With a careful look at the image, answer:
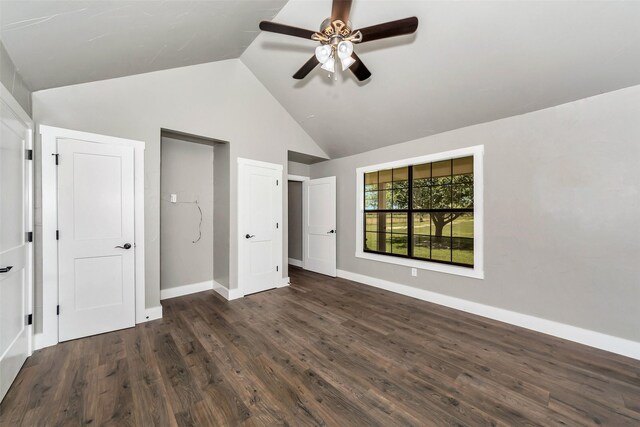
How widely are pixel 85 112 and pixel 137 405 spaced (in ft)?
9.39

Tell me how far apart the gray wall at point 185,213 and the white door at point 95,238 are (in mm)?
903

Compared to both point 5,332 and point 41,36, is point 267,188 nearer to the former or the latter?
point 41,36

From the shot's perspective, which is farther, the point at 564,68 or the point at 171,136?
the point at 171,136

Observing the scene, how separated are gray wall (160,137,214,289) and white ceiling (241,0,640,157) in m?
1.68

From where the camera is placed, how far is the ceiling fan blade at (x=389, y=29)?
1.80 metres

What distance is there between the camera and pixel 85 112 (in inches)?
103

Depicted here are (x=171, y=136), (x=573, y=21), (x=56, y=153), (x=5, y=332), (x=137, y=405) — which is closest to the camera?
(x=137, y=405)

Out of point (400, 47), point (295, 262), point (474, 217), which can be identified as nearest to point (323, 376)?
point (474, 217)

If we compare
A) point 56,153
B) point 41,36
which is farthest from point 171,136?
point 41,36

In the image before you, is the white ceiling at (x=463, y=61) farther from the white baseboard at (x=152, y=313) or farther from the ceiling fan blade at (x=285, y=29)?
the white baseboard at (x=152, y=313)

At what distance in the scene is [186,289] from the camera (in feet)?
12.8

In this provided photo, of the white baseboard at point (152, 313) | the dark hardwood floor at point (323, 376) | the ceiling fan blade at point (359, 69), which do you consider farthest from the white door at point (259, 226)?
the ceiling fan blade at point (359, 69)

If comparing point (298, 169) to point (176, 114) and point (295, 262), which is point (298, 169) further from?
point (176, 114)

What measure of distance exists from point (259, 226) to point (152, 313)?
1.80 meters
